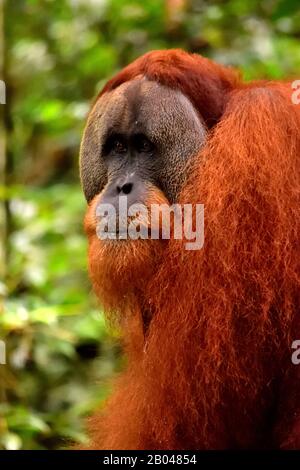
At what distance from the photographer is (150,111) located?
2.88 metres

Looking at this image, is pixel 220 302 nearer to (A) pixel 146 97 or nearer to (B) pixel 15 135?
(A) pixel 146 97

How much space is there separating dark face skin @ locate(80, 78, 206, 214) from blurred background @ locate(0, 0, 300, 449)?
0.80 m

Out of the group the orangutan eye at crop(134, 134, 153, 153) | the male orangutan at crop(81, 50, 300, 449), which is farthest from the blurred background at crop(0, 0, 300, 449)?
the orangutan eye at crop(134, 134, 153, 153)

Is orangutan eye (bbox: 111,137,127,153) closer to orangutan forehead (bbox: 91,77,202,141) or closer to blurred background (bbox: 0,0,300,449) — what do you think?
orangutan forehead (bbox: 91,77,202,141)

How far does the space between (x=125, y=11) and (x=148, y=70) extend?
252 centimetres

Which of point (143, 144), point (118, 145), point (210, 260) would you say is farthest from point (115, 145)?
point (210, 260)

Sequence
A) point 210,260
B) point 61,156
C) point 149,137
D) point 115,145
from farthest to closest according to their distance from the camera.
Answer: point 61,156
point 115,145
point 149,137
point 210,260

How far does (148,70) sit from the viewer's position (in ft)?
9.66

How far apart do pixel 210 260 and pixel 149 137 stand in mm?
573

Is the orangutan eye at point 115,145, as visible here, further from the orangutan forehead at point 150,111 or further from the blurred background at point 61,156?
the blurred background at point 61,156

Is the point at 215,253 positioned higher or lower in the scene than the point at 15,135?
lower

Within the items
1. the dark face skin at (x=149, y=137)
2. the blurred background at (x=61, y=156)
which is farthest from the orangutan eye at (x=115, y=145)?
the blurred background at (x=61, y=156)

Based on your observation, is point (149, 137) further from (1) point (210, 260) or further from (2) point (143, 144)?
(1) point (210, 260)
